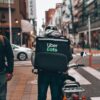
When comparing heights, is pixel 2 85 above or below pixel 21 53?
above

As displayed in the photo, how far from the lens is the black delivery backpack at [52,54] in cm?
658

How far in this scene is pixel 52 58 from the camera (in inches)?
261

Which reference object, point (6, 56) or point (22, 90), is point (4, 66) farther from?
point (22, 90)

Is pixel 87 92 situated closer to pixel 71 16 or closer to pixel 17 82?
pixel 17 82

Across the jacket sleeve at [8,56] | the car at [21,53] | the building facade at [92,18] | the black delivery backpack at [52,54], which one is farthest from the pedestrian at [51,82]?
the building facade at [92,18]

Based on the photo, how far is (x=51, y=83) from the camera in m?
6.96

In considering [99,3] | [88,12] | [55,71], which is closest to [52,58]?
[55,71]

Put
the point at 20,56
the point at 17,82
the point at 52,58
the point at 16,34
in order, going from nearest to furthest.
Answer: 1. the point at 52,58
2. the point at 17,82
3. the point at 20,56
4. the point at 16,34

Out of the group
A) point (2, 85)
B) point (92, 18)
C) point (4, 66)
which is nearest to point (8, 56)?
point (4, 66)

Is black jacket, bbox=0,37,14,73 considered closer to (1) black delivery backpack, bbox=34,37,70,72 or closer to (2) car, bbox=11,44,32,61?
(1) black delivery backpack, bbox=34,37,70,72

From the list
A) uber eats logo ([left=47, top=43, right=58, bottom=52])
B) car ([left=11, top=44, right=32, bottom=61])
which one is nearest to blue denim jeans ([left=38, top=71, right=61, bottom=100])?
uber eats logo ([left=47, top=43, right=58, bottom=52])

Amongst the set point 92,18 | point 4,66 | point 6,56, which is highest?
point 92,18

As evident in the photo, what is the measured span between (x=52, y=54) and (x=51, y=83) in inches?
21.8

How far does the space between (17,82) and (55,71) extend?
8.51m
